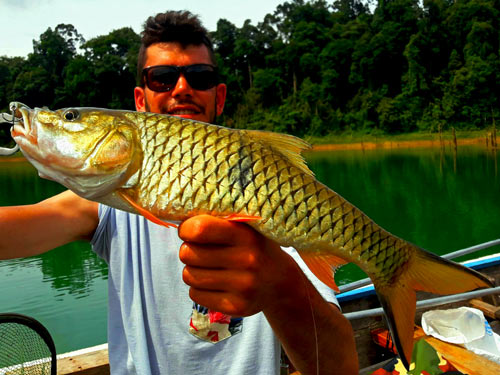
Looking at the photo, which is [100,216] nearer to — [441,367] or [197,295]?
[197,295]

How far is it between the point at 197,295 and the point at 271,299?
27 centimetres

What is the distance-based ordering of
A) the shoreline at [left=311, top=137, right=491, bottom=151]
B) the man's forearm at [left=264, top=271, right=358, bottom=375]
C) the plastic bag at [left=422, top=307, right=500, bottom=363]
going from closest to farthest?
the man's forearm at [left=264, top=271, right=358, bottom=375], the plastic bag at [left=422, top=307, right=500, bottom=363], the shoreline at [left=311, top=137, right=491, bottom=151]

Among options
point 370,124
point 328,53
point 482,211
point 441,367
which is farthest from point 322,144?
point 441,367

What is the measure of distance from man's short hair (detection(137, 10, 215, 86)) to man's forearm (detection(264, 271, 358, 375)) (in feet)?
5.65

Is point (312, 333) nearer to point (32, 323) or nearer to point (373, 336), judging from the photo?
point (32, 323)

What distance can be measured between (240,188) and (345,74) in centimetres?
5567

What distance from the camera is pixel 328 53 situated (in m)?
53.7

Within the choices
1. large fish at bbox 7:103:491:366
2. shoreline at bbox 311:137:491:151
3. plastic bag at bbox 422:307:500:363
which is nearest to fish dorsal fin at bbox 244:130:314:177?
large fish at bbox 7:103:491:366

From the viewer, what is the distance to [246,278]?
1.35m

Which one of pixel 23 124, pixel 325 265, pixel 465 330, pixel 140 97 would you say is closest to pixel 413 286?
pixel 325 265

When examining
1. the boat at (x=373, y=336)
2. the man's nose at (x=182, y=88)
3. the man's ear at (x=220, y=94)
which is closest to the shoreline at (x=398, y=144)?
the boat at (x=373, y=336)

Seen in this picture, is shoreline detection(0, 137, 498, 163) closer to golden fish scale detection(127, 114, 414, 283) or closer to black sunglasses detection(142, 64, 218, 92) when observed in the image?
Answer: black sunglasses detection(142, 64, 218, 92)

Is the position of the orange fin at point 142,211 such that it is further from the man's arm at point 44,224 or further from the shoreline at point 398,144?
the shoreline at point 398,144

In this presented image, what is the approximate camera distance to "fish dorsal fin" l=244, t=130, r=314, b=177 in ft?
4.75
